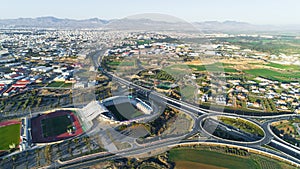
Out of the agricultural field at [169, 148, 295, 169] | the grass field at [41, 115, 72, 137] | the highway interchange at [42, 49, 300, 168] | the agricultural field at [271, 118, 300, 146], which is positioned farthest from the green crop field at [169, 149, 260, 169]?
the grass field at [41, 115, 72, 137]

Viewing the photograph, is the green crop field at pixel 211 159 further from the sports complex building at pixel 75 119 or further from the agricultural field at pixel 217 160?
the sports complex building at pixel 75 119

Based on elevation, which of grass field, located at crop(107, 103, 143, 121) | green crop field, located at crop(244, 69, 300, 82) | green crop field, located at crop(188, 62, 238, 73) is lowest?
grass field, located at crop(107, 103, 143, 121)

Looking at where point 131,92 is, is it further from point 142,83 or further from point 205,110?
point 205,110

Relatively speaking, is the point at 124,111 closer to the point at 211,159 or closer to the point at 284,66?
the point at 211,159

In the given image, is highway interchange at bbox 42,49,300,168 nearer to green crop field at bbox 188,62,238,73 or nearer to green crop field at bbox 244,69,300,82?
green crop field at bbox 244,69,300,82

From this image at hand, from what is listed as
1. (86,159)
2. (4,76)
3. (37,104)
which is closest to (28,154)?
(86,159)
